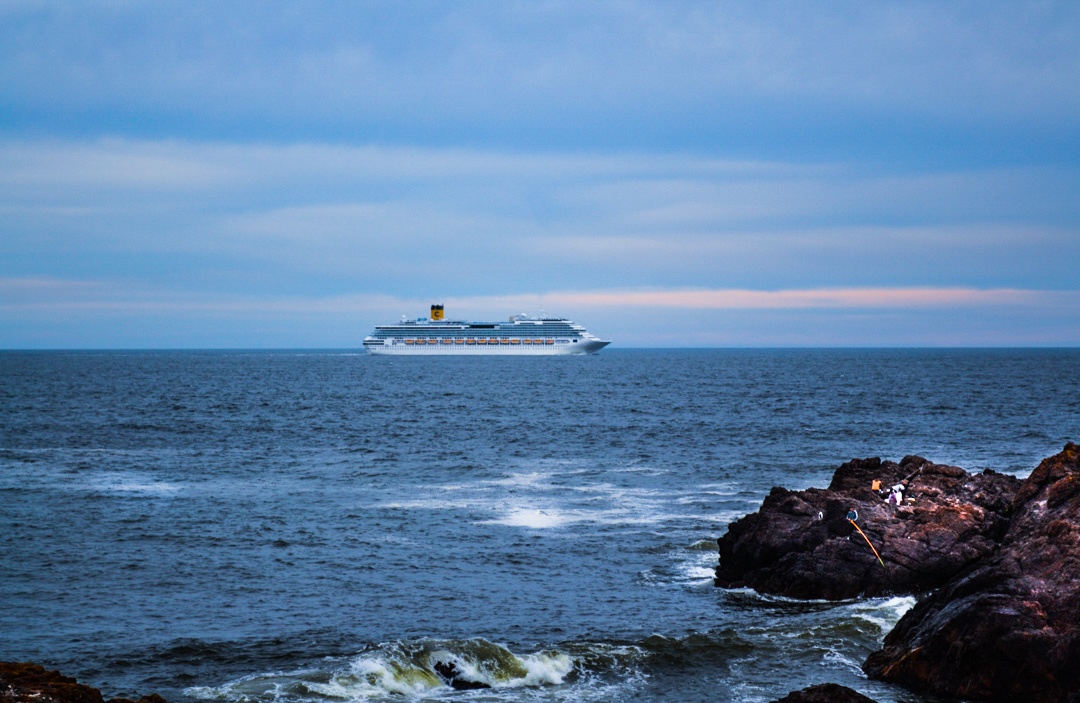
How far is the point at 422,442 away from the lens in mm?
50188

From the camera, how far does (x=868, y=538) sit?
20.8m

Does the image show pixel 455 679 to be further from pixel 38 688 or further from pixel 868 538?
pixel 868 538

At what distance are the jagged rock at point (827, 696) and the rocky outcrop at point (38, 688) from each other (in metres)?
8.03

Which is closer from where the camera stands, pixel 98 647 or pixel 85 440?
pixel 98 647

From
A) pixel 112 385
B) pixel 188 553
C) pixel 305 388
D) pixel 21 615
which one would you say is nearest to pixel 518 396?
pixel 305 388

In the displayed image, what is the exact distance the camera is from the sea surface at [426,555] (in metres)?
16.2

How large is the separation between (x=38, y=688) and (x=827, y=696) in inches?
374

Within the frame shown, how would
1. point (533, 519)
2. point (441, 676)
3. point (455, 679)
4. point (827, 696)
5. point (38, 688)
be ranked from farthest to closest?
point (533, 519) < point (441, 676) < point (455, 679) < point (827, 696) < point (38, 688)

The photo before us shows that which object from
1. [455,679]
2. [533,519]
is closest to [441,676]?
[455,679]

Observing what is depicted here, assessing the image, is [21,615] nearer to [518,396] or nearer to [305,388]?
[518,396]

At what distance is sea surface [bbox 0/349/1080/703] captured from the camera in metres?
16.2

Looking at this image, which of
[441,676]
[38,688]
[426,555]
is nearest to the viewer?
[38,688]

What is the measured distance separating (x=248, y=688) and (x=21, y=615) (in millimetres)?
6975

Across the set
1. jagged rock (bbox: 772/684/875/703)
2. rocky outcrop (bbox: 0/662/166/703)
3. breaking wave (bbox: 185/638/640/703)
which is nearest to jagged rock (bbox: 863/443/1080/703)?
jagged rock (bbox: 772/684/875/703)
